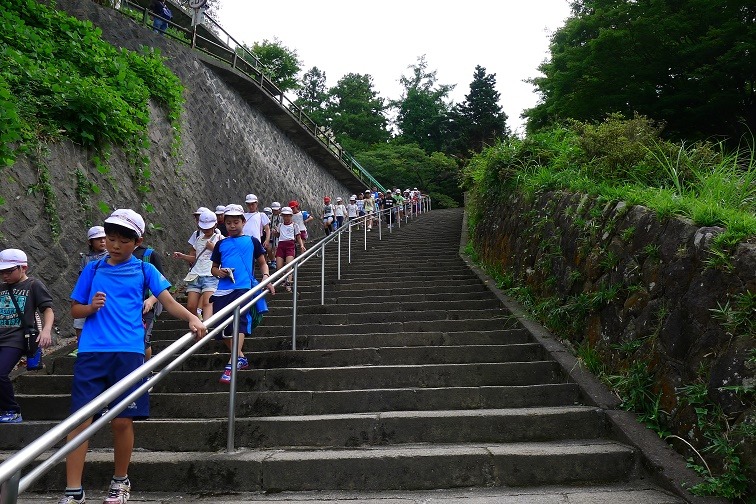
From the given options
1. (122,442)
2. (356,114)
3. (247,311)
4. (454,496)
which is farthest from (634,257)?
(356,114)

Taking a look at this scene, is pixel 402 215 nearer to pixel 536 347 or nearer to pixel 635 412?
pixel 536 347

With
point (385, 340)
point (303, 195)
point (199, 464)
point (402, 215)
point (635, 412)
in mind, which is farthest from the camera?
point (402, 215)

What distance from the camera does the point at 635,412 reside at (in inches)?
134

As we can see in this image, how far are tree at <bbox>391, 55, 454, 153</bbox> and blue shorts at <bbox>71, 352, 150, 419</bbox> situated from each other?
38.8 meters

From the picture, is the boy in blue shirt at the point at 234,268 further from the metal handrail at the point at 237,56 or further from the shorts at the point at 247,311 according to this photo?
the metal handrail at the point at 237,56

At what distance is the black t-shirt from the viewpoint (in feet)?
12.3

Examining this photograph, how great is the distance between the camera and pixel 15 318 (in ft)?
12.4

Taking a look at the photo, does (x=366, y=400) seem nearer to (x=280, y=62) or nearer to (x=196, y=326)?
(x=196, y=326)

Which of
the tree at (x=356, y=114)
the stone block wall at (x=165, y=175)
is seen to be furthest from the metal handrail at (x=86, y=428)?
the tree at (x=356, y=114)

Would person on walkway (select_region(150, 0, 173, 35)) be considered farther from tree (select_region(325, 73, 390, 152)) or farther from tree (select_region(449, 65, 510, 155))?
tree (select_region(449, 65, 510, 155))

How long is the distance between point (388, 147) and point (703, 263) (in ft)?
105

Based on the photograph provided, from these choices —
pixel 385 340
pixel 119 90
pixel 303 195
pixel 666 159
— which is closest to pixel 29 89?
pixel 119 90

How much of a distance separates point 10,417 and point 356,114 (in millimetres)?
38152

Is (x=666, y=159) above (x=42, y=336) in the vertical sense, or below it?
above
